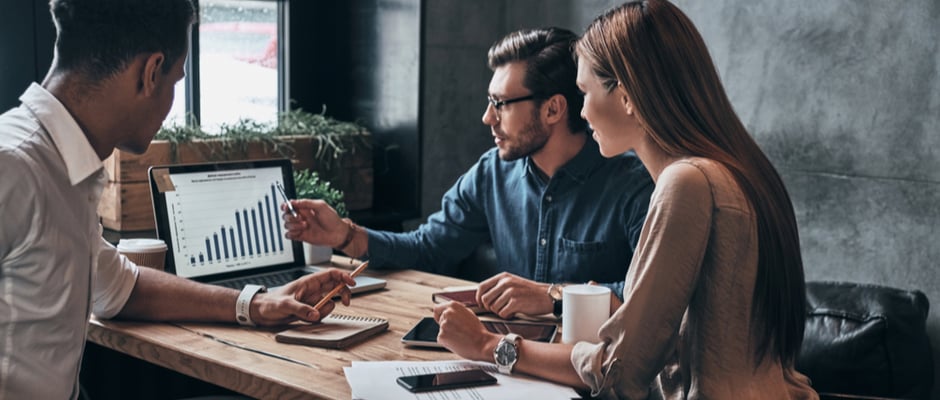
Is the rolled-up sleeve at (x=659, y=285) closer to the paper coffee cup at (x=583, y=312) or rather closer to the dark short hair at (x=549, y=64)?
the paper coffee cup at (x=583, y=312)

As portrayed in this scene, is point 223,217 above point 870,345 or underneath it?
above

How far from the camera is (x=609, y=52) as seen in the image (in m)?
1.72

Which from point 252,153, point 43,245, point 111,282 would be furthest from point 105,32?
point 252,153

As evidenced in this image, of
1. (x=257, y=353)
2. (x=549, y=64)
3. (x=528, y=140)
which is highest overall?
(x=549, y=64)

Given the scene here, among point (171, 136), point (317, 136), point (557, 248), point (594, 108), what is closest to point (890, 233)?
point (557, 248)

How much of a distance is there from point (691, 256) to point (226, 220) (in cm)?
138

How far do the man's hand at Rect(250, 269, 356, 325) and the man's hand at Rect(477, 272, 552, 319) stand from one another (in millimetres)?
326

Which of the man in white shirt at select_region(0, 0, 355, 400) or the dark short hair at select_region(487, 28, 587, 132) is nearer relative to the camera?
the man in white shirt at select_region(0, 0, 355, 400)

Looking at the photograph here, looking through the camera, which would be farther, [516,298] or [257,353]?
[516,298]

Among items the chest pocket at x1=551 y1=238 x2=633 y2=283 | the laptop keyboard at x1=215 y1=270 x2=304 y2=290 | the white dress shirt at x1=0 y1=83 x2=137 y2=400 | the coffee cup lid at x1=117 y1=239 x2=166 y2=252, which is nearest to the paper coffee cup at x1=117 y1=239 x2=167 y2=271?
the coffee cup lid at x1=117 y1=239 x2=166 y2=252

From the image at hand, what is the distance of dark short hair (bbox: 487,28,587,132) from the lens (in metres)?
2.68

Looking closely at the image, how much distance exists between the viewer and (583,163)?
2.63 metres

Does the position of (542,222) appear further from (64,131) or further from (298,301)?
(64,131)

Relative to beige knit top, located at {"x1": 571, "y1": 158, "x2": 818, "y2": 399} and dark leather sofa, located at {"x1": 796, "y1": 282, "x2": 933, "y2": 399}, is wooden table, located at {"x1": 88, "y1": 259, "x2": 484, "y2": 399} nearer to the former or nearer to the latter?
beige knit top, located at {"x1": 571, "y1": 158, "x2": 818, "y2": 399}
